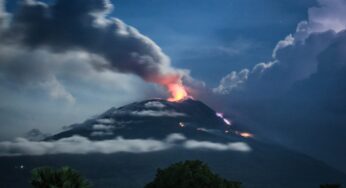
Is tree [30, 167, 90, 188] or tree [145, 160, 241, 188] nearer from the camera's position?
tree [30, 167, 90, 188]

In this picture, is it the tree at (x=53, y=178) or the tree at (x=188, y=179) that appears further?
the tree at (x=188, y=179)

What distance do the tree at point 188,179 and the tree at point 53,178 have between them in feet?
120

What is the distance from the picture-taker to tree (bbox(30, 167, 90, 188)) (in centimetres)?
4150

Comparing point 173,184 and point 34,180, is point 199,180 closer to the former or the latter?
point 173,184

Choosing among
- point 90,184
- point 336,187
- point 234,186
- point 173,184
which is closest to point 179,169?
point 173,184

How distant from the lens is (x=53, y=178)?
41938mm

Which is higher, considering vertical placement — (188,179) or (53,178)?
(188,179)

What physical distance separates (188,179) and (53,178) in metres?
38.7

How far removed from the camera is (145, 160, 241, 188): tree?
252 feet

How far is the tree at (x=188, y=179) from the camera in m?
76.9

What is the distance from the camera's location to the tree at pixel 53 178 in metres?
41.5

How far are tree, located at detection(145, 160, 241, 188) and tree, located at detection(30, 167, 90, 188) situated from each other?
36483mm

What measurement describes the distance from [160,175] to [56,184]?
133 feet

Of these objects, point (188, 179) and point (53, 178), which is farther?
point (188, 179)
